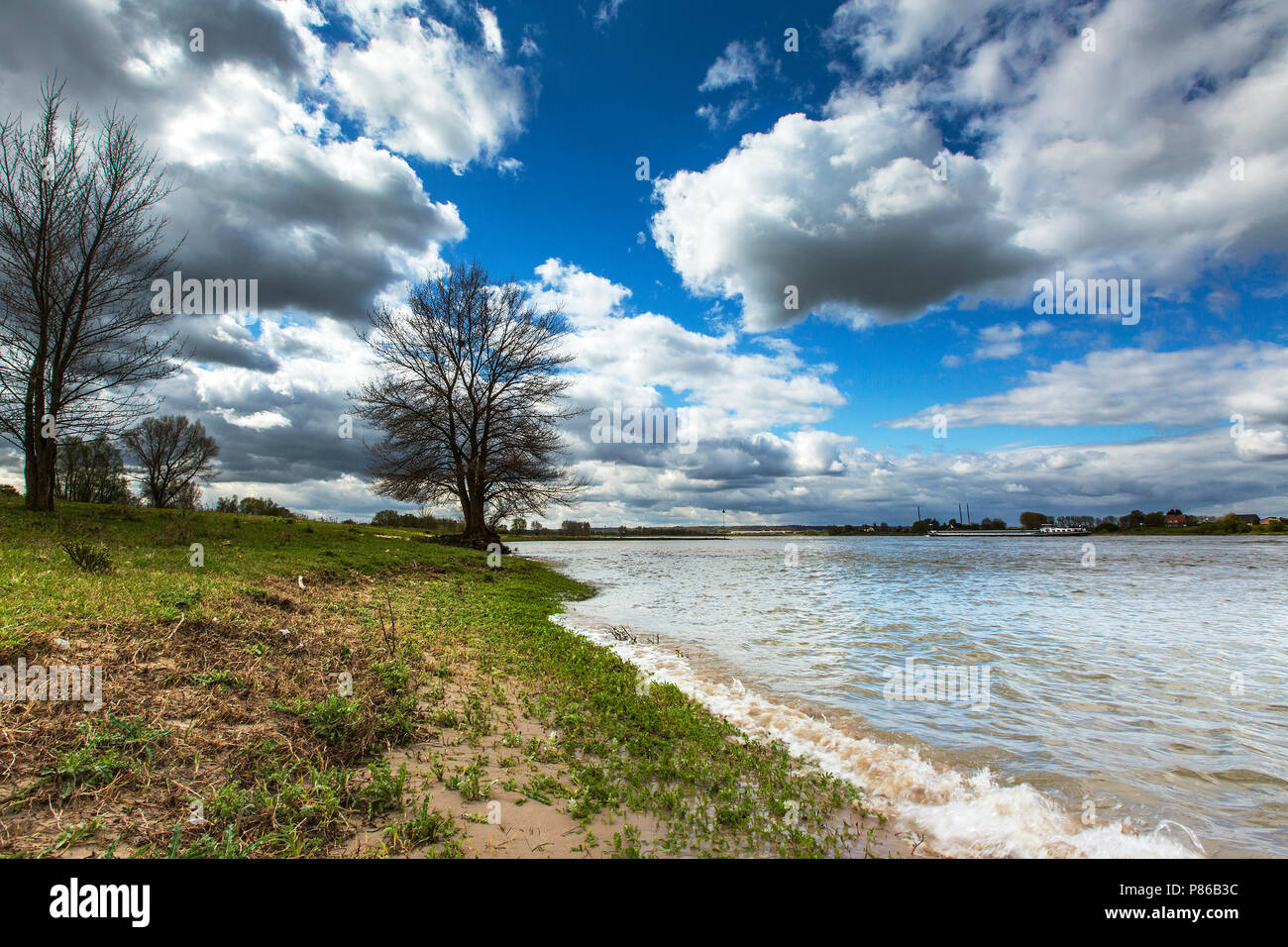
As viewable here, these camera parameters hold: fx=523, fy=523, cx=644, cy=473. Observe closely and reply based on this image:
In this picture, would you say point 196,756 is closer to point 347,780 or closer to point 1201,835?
point 347,780

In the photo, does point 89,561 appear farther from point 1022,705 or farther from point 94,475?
point 94,475

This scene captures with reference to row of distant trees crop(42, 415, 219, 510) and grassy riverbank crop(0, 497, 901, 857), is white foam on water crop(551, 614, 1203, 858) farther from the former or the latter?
row of distant trees crop(42, 415, 219, 510)

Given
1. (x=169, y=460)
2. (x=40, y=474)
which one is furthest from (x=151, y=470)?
(x=40, y=474)

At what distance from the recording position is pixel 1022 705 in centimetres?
791

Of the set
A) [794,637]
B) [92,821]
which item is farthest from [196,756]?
[794,637]

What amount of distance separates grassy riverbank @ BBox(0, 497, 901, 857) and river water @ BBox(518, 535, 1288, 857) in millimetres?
1107

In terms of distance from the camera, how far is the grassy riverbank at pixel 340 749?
11.3ft

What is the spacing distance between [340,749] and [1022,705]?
29.9 ft

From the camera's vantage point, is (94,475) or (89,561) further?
(94,475)

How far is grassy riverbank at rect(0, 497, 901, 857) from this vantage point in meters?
3.44

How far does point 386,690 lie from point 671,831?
3.93 meters

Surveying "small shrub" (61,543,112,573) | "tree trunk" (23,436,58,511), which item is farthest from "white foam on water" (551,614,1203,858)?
"tree trunk" (23,436,58,511)

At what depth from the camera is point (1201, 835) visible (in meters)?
4.48
